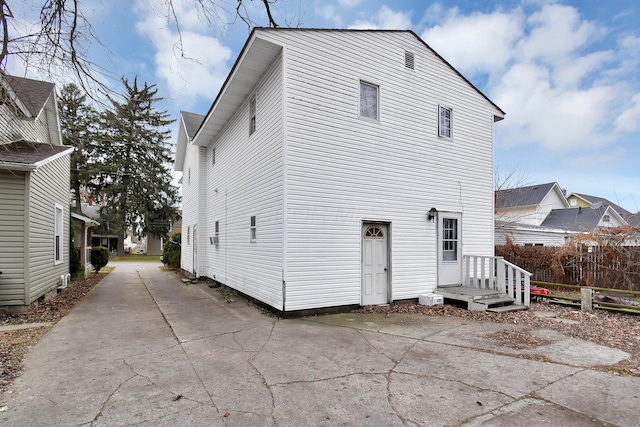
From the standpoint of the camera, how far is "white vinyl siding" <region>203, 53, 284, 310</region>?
762cm

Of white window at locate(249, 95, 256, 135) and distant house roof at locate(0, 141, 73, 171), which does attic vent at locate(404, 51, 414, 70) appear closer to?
white window at locate(249, 95, 256, 135)

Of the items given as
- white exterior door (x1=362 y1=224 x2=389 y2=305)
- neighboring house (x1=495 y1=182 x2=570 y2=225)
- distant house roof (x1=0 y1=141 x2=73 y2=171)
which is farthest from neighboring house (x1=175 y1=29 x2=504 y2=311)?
neighboring house (x1=495 y1=182 x2=570 y2=225)

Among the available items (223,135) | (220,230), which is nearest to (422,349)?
(220,230)

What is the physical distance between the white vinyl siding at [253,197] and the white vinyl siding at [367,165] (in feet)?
1.52

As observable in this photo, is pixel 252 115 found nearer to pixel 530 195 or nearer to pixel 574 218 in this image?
pixel 574 218

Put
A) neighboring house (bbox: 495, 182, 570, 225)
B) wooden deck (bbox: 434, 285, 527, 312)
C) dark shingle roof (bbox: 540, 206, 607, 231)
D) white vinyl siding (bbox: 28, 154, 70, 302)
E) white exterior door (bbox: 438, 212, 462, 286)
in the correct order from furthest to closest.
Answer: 1. neighboring house (bbox: 495, 182, 570, 225)
2. dark shingle roof (bbox: 540, 206, 607, 231)
3. white exterior door (bbox: 438, 212, 462, 286)
4. wooden deck (bbox: 434, 285, 527, 312)
5. white vinyl siding (bbox: 28, 154, 70, 302)

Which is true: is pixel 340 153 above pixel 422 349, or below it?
above

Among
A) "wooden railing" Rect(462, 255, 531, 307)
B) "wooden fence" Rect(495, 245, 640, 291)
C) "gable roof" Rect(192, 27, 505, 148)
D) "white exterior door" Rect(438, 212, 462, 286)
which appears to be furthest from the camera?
"wooden fence" Rect(495, 245, 640, 291)

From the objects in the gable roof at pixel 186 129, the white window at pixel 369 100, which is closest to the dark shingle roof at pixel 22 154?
the gable roof at pixel 186 129

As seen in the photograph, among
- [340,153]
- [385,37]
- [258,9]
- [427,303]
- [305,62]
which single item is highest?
[385,37]

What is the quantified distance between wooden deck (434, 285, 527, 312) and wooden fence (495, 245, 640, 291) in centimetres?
442

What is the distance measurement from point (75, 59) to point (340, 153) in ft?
17.2

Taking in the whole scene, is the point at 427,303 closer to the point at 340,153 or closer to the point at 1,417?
the point at 340,153

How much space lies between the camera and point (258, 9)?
14.3ft
